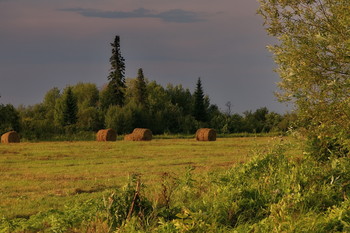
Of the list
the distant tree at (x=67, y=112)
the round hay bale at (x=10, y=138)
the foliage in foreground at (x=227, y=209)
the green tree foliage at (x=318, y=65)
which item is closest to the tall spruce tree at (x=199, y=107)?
the distant tree at (x=67, y=112)

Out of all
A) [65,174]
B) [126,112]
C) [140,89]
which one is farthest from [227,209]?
[140,89]

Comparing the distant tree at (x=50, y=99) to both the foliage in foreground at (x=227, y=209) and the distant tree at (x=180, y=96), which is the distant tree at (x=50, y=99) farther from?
the foliage in foreground at (x=227, y=209)

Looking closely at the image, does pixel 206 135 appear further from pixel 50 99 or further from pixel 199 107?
pixel 50 99

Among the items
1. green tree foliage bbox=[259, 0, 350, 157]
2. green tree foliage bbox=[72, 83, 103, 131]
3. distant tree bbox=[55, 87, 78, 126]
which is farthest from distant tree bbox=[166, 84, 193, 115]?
green tree foliage bbox=[259, 0, 350, 157]

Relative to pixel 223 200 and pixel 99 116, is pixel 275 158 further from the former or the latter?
pixel 99 116

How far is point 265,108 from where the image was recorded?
74375mm

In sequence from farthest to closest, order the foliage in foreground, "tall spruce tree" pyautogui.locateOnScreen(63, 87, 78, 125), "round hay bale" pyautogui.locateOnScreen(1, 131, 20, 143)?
1. "tall spruce tree" pyautogui.locateOnScreen(63, 87, 78, 125)
2. "round hay bale" pyautogui.locateOnScreen(1, 131, 20, 143)
3. the foliage in foreground

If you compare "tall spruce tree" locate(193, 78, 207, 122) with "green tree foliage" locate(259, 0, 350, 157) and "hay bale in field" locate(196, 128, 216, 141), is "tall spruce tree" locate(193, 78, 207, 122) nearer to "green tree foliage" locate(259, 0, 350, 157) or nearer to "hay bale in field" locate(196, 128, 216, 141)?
"hay bale in field" locate(196, 128, 216, 141)

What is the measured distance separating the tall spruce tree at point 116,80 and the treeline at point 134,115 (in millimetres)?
1146

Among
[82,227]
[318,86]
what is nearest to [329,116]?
[318,86]

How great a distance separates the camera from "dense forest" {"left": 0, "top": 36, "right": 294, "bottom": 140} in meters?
57.2

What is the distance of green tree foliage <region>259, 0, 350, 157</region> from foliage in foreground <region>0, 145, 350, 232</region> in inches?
124

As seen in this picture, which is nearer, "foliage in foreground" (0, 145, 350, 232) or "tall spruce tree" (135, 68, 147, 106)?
"foliage in foreground" (0, 145, 350, 232)

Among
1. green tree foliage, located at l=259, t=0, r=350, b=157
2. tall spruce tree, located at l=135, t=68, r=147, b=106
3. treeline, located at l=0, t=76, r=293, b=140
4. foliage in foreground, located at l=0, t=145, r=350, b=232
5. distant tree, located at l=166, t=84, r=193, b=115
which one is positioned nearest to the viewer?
foliage in foreground, located at l=0, t=145, r=350, b=232
